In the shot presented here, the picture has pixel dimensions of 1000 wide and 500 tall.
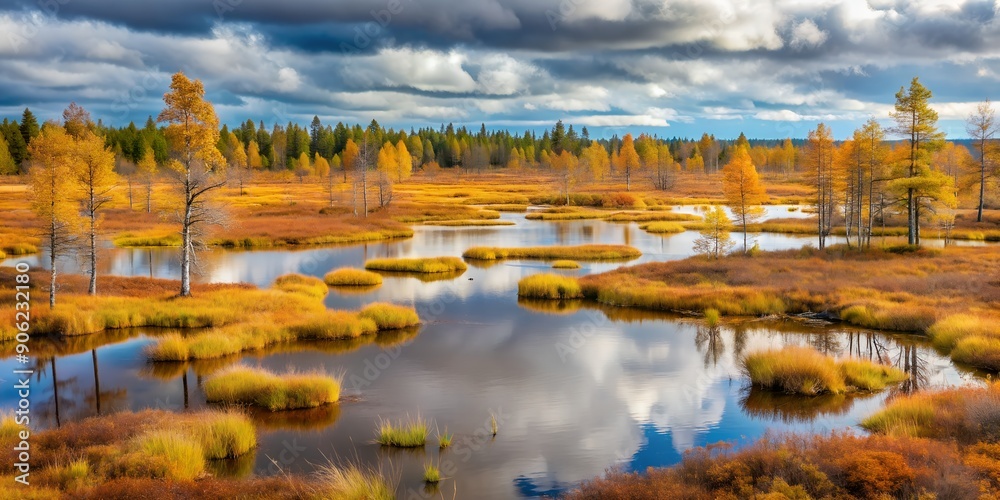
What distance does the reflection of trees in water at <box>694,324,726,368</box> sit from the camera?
26375 millimetres

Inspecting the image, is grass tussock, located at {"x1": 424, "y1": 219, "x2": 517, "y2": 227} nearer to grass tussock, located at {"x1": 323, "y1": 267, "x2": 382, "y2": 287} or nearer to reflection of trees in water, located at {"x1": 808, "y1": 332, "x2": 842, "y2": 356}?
grass tussock, located at {"x1": 323, "y1": 267, "x2": 382, "y2": 287}

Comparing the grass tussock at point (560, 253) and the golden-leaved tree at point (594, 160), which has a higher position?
the golden-leaved tree at point (594, 160)

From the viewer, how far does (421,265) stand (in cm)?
4931

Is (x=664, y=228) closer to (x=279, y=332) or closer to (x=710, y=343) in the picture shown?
(x=710, y=343)

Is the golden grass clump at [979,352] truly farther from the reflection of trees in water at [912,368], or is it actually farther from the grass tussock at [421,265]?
the grass tussock at [421,265]

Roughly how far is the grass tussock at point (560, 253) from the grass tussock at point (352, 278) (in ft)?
41.9

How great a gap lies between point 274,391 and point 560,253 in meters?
37.1

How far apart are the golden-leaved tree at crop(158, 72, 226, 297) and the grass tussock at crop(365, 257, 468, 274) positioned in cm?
1673

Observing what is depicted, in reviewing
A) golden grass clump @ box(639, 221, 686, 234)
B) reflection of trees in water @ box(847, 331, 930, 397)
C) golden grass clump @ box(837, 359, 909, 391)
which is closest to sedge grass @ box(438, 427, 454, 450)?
golden grass clump @ box(837, 359, 909, 391)

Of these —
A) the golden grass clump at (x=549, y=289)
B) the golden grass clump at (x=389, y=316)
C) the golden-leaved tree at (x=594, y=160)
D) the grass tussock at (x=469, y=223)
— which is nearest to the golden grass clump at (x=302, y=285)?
the golden grass clump at (x=389, y=316)

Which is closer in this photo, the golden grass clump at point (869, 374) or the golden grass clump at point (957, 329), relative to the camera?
the golden grass clump at point (869, 374)

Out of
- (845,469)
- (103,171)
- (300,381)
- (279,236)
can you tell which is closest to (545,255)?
(279,236)

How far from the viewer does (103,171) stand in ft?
115

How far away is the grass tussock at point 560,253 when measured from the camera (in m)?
54.1
